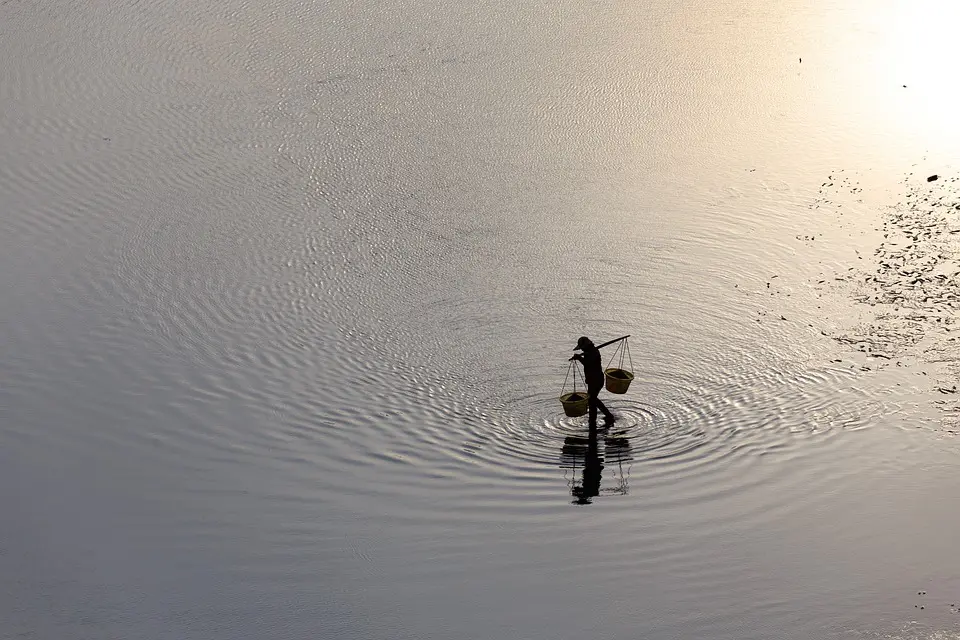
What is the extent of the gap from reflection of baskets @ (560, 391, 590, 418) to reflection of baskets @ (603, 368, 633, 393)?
8.6 inches

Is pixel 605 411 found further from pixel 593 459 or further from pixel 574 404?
pixel 593 459

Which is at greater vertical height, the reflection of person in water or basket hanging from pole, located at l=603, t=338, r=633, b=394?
basket hanging from pole, located at l=603, t=338, r=633, b=394

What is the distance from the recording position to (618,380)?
8.55m

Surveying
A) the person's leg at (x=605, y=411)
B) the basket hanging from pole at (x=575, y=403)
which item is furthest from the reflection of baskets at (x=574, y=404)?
the person's leg at (x=605, y=411)

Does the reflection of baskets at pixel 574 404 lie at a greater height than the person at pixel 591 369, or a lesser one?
lesser

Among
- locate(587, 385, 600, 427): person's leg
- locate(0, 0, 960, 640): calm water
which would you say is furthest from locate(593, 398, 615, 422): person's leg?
locate(0, 0, 960, 640): calm water

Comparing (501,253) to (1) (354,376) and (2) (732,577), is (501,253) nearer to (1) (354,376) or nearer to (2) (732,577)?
(1) (354,376)

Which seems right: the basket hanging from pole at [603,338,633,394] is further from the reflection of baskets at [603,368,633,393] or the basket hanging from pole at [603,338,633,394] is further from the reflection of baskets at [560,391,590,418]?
the reflection of baskets at [560,391,590,418]

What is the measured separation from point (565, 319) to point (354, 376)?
198 centimetres

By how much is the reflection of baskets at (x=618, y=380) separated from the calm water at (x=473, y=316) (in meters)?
0.36

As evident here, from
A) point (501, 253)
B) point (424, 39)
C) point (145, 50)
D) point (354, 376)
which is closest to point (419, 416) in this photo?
point (354, 376)

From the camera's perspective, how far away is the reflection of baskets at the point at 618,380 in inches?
336

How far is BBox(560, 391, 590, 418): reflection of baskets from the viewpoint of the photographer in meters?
8.43

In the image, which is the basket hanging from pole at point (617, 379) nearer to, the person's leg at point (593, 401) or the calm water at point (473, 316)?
the person's leg at point (593, 401)
